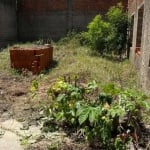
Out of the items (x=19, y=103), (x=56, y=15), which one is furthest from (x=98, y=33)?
(x=19, y=103)

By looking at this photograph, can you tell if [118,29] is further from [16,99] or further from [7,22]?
[16,99]

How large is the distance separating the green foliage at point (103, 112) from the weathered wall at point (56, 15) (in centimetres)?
1086

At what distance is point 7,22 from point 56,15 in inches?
86.4

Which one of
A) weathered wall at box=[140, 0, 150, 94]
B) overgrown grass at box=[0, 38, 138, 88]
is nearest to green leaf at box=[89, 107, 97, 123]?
weathered wall at box=[140, 0, 150, 94]

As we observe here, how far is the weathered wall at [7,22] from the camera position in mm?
15459

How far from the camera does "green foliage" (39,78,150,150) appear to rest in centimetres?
459

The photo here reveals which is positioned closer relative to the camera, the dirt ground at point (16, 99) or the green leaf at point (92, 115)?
the green leaf at point (92, 115)

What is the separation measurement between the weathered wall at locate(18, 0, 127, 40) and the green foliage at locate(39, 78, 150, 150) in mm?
10863

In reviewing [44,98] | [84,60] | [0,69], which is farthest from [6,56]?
[44,98]

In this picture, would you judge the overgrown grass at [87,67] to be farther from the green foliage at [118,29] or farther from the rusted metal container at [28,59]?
the green foliage at [118,29]

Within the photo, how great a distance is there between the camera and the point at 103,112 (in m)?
4.72

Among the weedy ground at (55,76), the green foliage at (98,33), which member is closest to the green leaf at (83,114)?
the weedy ground at (55,76)

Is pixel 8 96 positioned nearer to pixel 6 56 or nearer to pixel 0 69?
pixel 0 69

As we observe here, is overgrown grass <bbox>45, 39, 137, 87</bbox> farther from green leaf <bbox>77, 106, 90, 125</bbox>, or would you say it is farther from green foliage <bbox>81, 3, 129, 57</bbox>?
green leaf <bbox>77, 106, 90, 125</bbox>
